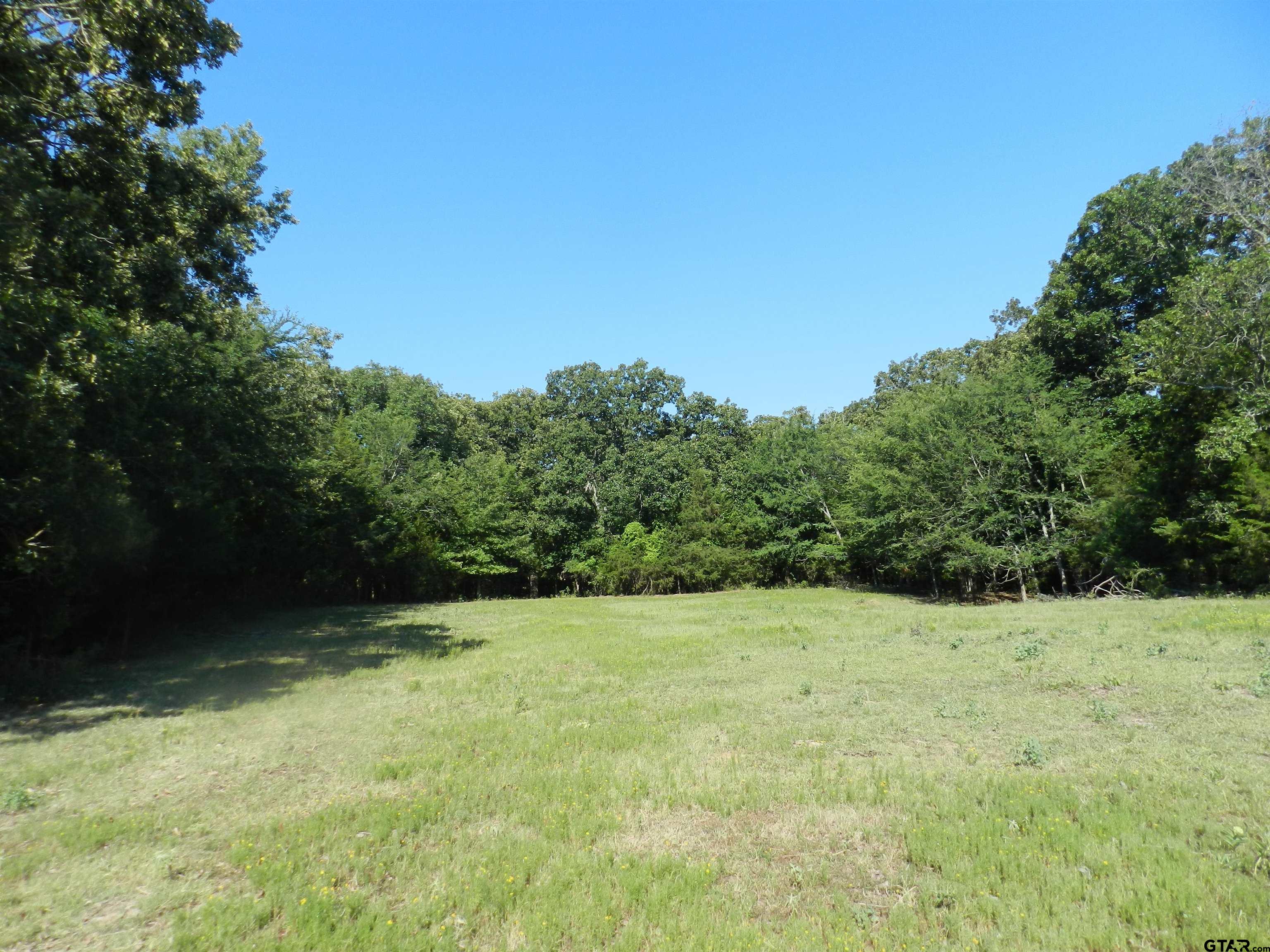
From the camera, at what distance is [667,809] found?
7.08 metres

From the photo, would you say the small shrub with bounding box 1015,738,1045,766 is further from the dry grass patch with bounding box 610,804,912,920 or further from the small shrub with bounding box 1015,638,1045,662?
the small shrub with bounding box 1015,638,1045,662

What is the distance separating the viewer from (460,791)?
7.71 m

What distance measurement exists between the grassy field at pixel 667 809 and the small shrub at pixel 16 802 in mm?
88

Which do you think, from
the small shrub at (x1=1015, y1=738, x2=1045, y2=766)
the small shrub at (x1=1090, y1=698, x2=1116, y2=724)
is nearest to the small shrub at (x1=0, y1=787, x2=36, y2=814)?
the small shrub at (x1=1015, y1=738, x2=1045, y2=766)

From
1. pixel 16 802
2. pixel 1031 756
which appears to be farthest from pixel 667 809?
pixel 16 802

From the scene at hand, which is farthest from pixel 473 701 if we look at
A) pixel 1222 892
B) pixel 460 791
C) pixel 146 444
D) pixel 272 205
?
pixel 272 205

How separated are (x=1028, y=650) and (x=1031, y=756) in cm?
729

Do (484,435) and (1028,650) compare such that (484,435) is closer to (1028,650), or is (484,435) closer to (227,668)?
(227,668)

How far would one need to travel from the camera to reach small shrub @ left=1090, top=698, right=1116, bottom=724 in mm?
9117

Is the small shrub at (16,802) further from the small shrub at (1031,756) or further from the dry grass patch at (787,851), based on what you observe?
the small shrub at (1031,756)

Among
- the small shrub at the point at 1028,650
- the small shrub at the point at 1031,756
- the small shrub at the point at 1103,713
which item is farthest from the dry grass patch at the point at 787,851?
the small shrub at the point at 1028,650

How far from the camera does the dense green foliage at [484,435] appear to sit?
1177 centimetres

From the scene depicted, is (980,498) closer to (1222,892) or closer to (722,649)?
(722,649)

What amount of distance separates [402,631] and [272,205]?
1669 cm
